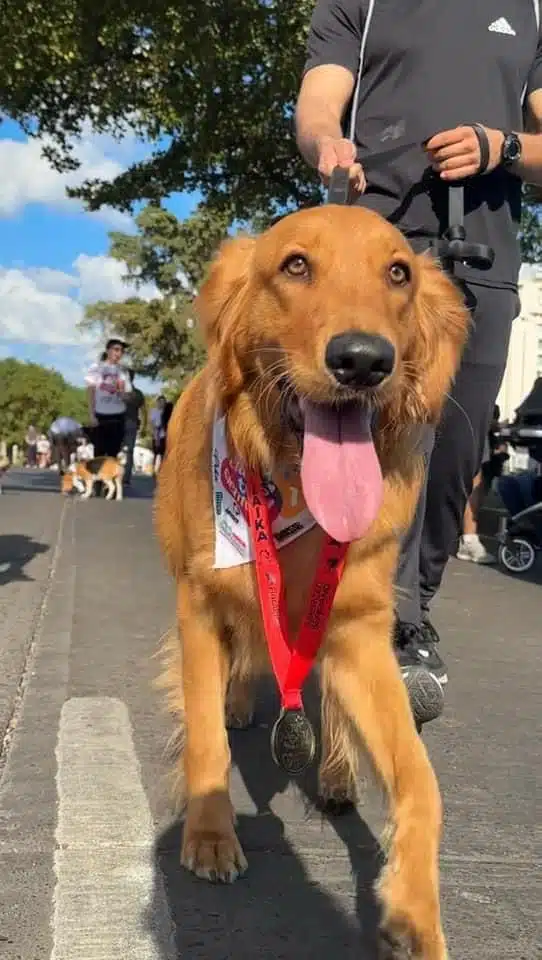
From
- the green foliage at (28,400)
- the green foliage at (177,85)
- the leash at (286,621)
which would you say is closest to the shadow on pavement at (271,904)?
the leash at (286,621)

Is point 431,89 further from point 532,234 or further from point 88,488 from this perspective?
point 532,234

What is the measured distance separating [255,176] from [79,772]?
54.9 ft

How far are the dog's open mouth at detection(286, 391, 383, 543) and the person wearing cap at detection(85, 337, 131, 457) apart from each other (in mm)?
13583

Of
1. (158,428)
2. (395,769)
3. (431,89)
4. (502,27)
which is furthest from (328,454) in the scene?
(158,428)

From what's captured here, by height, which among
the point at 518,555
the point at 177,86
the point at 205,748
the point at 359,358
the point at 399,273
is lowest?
the point at 518,555

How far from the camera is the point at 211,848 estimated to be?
262 cm

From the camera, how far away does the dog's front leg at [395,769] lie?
222cm

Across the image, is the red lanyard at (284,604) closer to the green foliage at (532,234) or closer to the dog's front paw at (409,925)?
the dog's front paw at (409,925)

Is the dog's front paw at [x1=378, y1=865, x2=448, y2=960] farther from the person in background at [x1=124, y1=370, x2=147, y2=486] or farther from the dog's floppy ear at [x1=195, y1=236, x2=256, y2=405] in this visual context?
the person in background at [x1=124, y1=370, x2=147, y2=486]

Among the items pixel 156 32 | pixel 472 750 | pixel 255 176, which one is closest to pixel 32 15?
pixel 156 32

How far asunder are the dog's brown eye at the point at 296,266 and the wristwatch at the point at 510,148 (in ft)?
2.89

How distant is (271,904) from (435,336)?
1.54m

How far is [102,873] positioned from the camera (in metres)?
2.54

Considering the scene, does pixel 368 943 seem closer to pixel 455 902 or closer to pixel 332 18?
pixel 455 902
